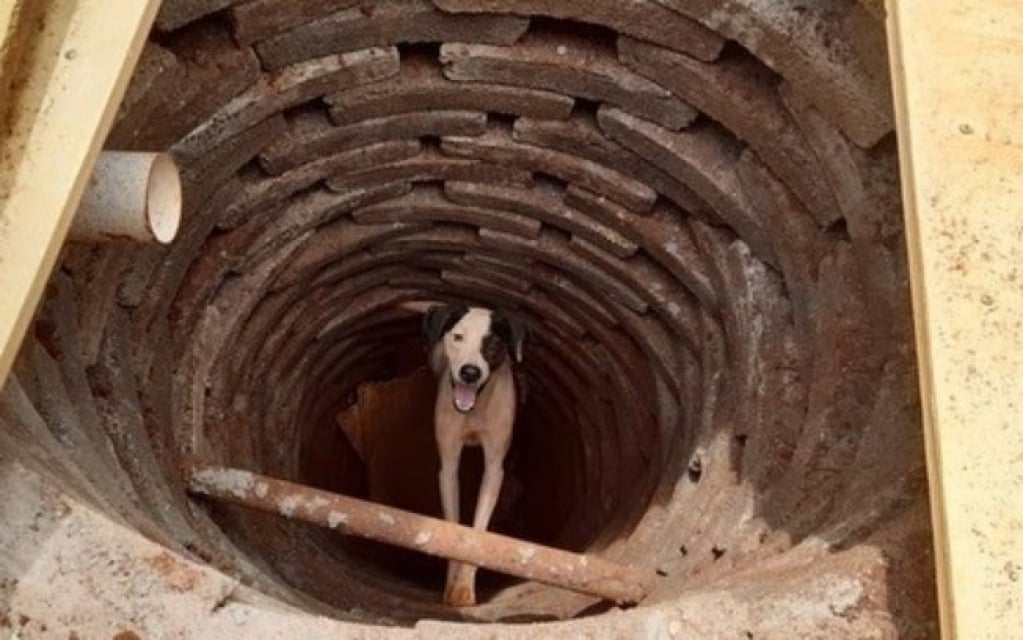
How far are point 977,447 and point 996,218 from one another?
44 cm

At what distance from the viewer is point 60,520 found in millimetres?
2105

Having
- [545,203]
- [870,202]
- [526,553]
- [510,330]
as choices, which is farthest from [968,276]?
[510,330]

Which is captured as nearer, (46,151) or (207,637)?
→ (46,151)

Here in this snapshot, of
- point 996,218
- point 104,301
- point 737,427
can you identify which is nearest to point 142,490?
point 104,301

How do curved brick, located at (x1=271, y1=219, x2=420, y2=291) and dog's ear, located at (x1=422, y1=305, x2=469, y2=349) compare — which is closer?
curved brick, located at (x1=271, y1=219, x2=420, y2=291)

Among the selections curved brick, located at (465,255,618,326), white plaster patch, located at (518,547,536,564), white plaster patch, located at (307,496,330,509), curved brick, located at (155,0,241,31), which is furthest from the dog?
curved brick, located at (155,0,241,31)

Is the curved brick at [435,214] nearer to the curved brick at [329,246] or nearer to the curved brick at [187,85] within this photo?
A: the curved brick at [329,246]

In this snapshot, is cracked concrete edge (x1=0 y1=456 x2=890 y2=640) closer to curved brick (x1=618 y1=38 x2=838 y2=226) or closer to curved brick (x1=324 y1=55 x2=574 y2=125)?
curved brick (x1=618 y1=38 x2=838 y2=226)

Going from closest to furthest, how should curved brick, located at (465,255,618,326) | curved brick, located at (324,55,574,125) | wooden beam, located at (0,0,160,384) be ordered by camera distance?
wooden beam, located at (0,0,160,384)
curved brick, located at (324,55,574,125)
curved brick, located at (465,255,618,326)

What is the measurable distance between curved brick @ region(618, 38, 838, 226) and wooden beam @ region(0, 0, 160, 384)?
2.06 metres

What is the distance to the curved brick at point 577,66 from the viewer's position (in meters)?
3.87

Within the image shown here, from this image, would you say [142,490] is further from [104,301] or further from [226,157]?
[226,157]

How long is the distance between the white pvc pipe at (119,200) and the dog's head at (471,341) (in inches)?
97.0

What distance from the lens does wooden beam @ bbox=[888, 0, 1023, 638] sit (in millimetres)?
1683
